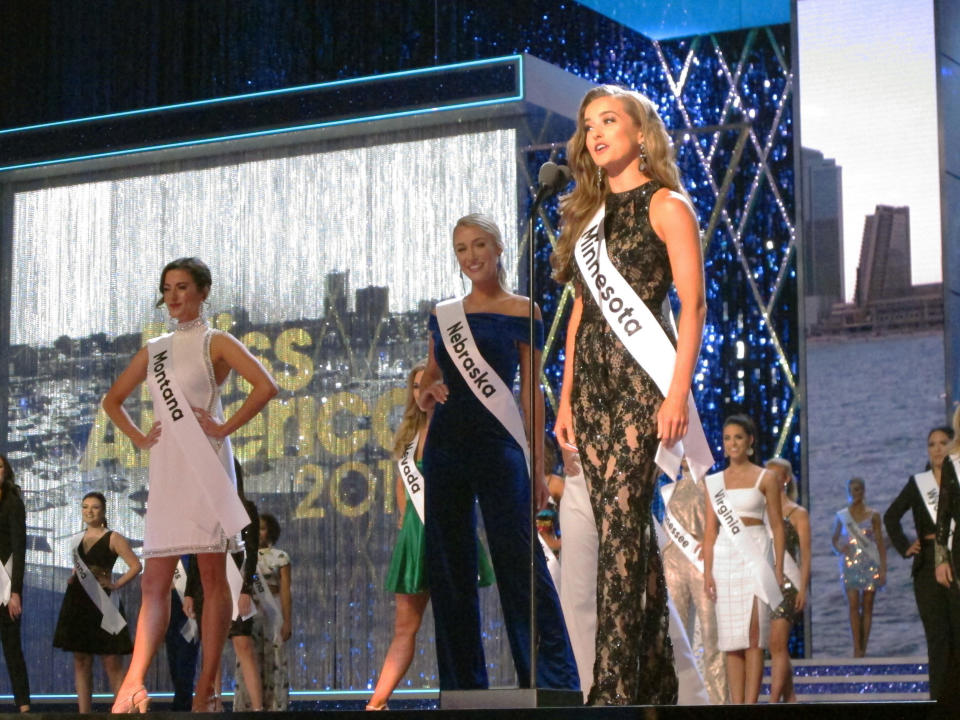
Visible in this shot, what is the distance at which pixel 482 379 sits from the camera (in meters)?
4.02

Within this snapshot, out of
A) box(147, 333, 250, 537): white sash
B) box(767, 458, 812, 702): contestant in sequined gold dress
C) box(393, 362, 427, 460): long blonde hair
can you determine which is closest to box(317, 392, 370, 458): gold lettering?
box(767, 458, 812, 702): contestant in sequined gold dress

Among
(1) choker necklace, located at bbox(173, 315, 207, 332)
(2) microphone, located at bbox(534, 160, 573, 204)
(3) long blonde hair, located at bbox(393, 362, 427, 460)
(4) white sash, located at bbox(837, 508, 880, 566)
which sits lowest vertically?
(4) white sash, located at bbox(837, 508, 880, 566)

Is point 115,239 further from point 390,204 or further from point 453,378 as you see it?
point 453,378

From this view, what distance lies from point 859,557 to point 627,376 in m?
5.63

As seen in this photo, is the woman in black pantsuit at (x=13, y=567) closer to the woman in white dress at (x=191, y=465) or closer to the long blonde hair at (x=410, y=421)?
the long blonde hair at (x=410, y=421)

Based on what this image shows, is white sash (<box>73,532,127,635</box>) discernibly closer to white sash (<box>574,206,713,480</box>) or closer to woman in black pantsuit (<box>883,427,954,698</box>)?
woman in black pantsuit (<box>883,427,954,698</box>)

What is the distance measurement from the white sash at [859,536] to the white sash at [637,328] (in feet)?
17.6

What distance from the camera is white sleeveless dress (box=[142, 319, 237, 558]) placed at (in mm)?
3812

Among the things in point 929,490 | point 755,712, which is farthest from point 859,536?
point 755,712

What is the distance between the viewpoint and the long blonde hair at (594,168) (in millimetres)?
2969

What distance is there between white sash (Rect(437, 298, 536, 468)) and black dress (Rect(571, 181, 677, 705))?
104cm

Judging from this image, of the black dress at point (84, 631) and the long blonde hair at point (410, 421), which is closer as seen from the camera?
the long blonde hair at point (410, 421)

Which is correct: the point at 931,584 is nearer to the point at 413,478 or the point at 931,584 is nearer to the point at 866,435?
the point at 413,478

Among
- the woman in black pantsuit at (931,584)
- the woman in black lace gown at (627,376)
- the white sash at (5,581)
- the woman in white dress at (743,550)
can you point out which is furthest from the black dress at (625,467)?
the white sash at (5,581)
